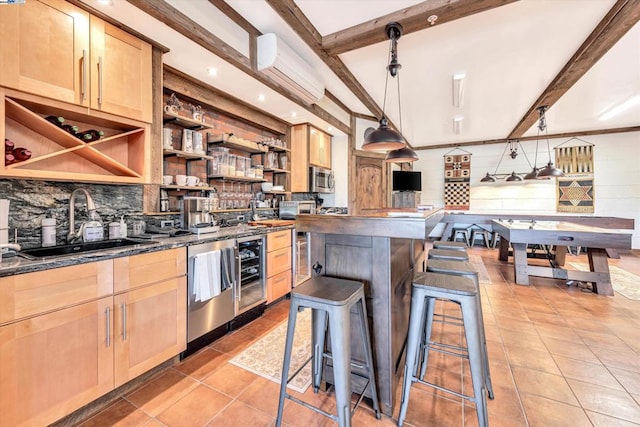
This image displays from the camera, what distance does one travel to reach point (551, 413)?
163 centimetres

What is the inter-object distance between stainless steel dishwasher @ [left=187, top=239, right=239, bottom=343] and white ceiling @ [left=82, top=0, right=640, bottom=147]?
167cm

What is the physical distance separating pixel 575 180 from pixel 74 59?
9497 millimetres

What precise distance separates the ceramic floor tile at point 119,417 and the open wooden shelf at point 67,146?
1.48 m

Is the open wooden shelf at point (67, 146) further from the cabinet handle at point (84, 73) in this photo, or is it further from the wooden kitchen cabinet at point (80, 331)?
the wooden kitchen cabinet at point (80, 331)

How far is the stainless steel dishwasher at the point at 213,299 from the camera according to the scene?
214 cm

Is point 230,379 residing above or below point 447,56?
below

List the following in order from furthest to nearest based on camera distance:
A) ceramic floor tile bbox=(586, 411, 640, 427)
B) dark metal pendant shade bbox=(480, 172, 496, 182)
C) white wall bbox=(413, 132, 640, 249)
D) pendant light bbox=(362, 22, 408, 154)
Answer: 1. dark metal pendant shade bbox=(480, 172, 496, 182)
2. white wall bbox=(413, 132, 640, 249)
3. pendant light bbox=(362, 22, 408, 154)
4. ceramic floor tile bbox=(586, 411, 640, 427)

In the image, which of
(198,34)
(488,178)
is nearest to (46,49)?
(198,34)

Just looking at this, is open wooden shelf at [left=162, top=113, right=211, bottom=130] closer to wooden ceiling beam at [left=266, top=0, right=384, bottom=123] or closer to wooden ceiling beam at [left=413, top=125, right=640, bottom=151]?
wooden ceiling beam at [left=266, top=0, right=384, bottom=123]

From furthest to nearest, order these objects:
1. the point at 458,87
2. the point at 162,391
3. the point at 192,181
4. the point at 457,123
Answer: the point at 457,123 → the point at 458,87 → the point at 192,181 → the point at 162,391

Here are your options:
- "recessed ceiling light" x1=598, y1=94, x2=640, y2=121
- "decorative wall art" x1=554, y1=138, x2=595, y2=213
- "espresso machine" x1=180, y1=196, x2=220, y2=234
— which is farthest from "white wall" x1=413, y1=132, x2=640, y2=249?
"espresso machine" x1=180, y1=196, x2=220, y2=234

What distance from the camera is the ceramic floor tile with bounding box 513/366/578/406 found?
5.80ft

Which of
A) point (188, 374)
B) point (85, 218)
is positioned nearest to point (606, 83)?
point (188, 374)

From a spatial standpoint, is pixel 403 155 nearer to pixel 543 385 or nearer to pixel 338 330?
pixel 543 385
